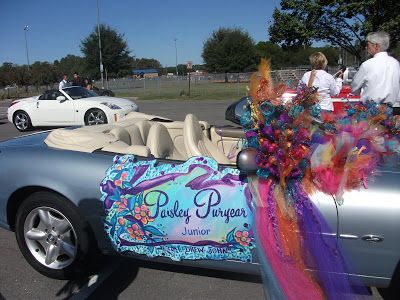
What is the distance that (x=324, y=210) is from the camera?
244cm

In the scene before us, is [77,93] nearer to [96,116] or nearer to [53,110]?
[53,110]

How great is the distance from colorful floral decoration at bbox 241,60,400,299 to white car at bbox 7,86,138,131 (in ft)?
29.7

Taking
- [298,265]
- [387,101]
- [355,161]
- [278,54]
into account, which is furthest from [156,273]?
[278,54]

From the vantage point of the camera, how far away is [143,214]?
2.86m

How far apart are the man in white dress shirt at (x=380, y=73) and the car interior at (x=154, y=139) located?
155 cm

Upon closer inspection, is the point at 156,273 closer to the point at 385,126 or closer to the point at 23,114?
the point at 385,126

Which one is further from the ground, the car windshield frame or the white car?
the car windshield frame

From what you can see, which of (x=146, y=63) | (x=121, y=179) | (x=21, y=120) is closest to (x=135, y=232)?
(x=121, y=179)

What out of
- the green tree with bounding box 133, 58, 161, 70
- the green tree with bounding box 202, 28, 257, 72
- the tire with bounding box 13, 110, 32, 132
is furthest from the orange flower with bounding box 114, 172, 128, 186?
the green tree with bounding box 133, 58, 161, 70

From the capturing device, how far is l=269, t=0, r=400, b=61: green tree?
22.0 meters

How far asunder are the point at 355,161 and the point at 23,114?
11.7 m

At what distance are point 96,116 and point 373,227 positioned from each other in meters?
10.0

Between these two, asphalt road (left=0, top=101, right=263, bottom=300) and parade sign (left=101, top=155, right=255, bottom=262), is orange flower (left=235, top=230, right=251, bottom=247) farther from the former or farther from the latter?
asphalt road (left=0, top=101, right=263, bottom=300)

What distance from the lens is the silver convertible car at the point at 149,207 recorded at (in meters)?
2.43
